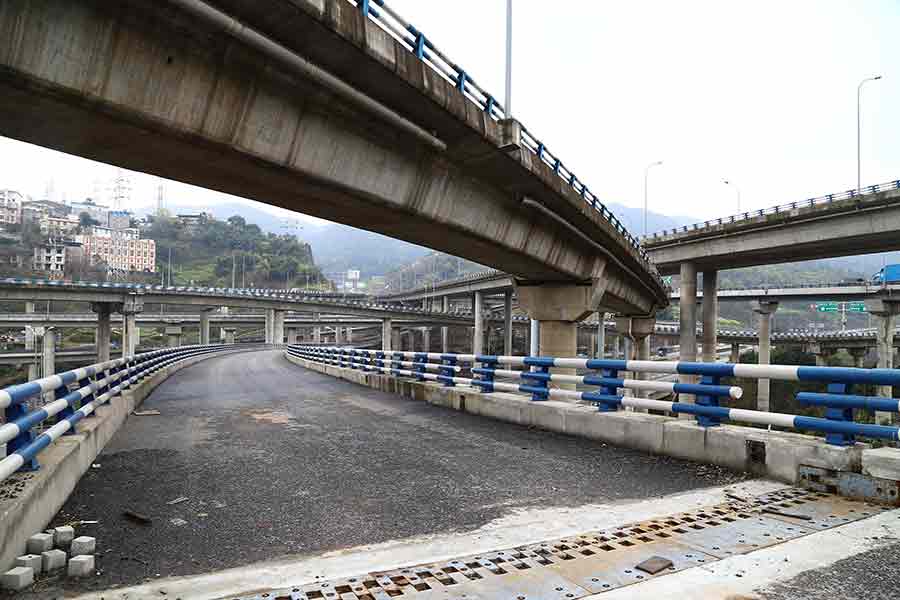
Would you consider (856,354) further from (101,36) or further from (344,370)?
(101,36)

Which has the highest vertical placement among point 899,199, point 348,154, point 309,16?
point 899,199

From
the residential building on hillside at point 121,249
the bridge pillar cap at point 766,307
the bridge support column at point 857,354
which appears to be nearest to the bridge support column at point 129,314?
the bridge pillar cap at point 766,307

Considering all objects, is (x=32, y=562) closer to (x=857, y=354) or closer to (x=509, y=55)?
(x=509, y=55)

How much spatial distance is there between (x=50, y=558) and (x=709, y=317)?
186 feet

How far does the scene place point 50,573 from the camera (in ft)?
13.8

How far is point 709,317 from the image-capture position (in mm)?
53500

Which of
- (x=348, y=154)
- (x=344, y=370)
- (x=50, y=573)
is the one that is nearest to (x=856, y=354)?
(x=344, y=370)

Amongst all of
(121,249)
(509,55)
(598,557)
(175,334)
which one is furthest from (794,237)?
(121,249)

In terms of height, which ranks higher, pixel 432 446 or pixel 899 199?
pixel 899 199

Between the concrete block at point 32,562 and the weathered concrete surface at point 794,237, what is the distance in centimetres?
4177

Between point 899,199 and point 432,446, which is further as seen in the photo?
point 899,199

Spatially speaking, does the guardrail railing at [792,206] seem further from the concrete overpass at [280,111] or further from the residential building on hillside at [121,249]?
the residential building on hillside at [121,249]

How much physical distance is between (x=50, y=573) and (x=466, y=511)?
3.49 metres

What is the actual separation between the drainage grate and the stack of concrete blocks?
4.96 ft
